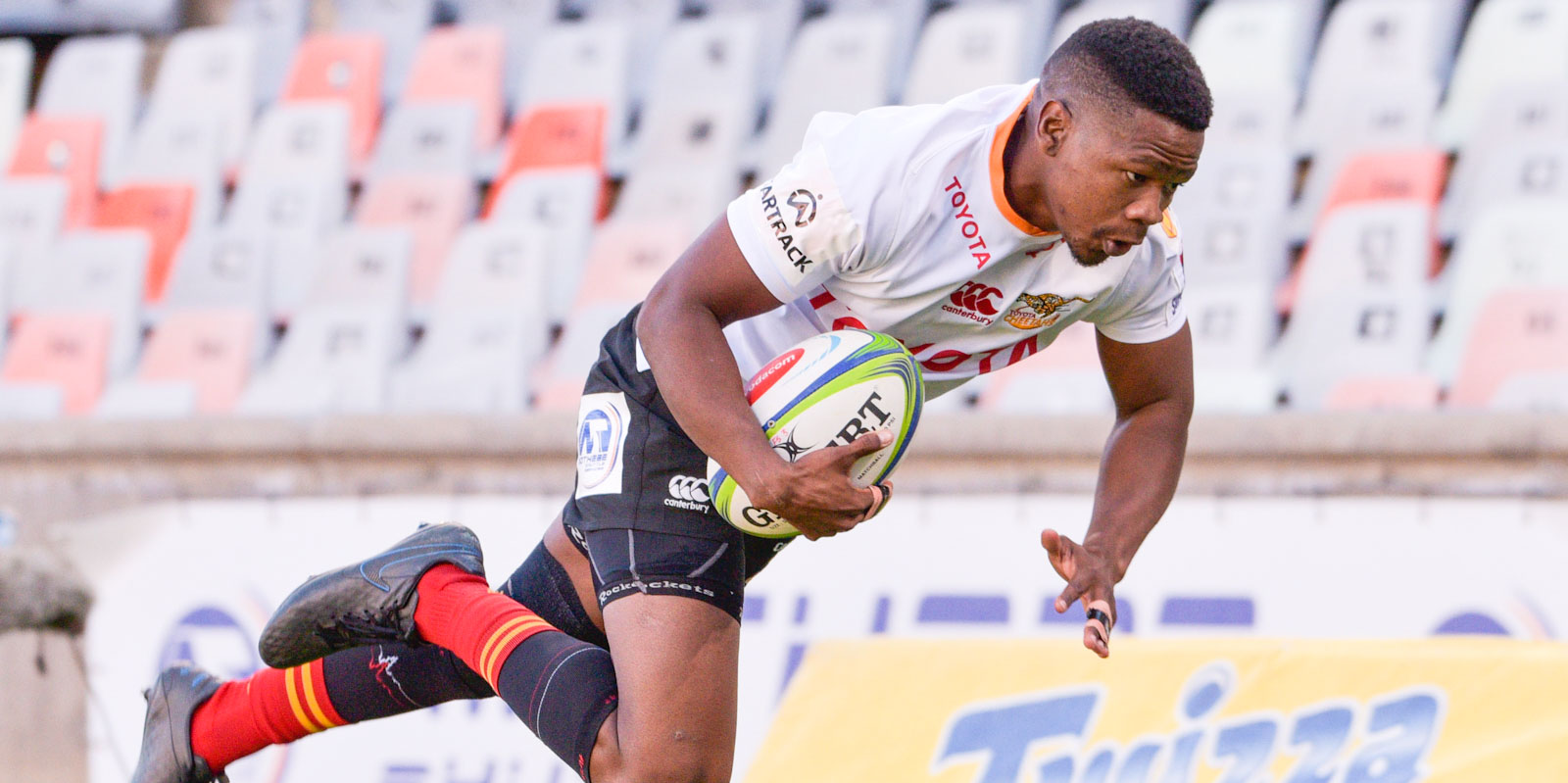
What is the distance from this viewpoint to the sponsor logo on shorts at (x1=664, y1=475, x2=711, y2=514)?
118 inches

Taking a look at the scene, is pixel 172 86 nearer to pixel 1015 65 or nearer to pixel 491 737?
pixel 1015 65

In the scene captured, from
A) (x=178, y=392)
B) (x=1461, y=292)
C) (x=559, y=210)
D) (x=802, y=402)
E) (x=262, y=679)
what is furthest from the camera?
(x=559, y=210)

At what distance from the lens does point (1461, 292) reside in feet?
18.3

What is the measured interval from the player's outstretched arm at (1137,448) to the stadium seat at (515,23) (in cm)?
589

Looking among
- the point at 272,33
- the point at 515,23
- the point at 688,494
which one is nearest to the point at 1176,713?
the point at 688,494

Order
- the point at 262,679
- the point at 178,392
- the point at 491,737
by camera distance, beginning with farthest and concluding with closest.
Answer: the point at 178,392 → the point at 491,737 → the point at 262,679

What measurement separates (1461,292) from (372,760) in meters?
4.12

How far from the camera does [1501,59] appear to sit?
635cm

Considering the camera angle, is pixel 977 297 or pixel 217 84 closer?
pixel 977 297

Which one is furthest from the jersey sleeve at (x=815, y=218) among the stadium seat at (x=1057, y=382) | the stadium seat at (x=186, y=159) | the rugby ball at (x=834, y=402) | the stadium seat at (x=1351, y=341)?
the stadium seat at (x=186, y=159)

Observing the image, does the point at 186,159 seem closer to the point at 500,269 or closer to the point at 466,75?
the point at 466,75

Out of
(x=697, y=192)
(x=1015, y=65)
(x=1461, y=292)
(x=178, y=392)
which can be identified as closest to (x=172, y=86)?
(x=178, y=392)

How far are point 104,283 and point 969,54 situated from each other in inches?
174

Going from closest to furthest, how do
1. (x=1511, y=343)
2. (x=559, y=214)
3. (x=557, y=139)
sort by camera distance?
(x=1511, y=343)
(x=559, y=214)
(x=557, y=139)
